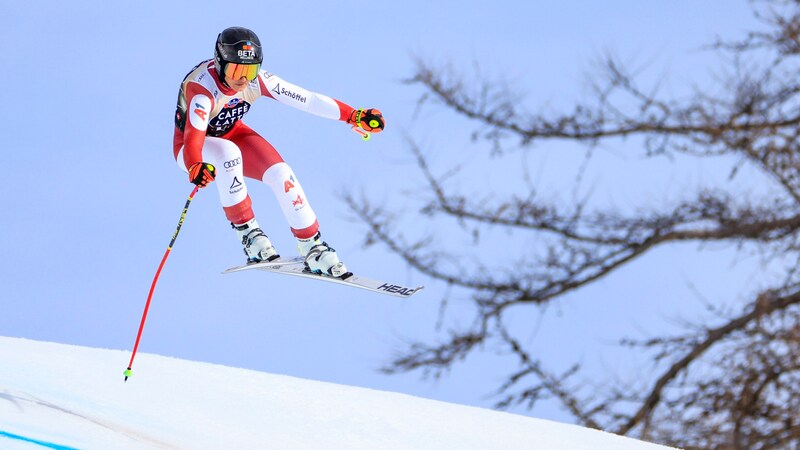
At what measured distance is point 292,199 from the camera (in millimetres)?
4922

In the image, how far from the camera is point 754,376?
22.3ft

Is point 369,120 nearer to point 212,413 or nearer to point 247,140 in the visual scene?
point 247,140

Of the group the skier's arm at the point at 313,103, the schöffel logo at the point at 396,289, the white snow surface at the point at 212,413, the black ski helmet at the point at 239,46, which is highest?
the skier's arm at the point at 313,103

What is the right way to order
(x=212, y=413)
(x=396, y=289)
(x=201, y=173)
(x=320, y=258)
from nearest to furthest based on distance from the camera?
(x=201, y=173), (x=396, y=289), (x=320, y=258), (x=212, y=413)

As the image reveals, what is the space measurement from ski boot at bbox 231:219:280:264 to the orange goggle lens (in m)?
0.78

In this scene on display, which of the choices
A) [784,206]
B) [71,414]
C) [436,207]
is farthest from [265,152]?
[784,206]

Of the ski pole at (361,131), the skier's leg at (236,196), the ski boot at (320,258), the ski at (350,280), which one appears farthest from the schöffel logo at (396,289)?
the ski pole at (361,131)

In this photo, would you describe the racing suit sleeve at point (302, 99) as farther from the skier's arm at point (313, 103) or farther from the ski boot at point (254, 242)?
the ski boot at point (254, 242)

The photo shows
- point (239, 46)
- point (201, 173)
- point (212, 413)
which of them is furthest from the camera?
point (212, 413)

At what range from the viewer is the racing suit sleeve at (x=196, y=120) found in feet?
14.8

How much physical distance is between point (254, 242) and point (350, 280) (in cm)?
53

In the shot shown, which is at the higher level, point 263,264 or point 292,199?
point 292,199

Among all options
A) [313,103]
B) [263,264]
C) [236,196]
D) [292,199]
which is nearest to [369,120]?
[313,103]

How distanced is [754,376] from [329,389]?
2.99 metres
